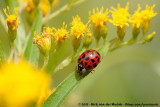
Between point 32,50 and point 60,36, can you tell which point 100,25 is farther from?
point 32,50

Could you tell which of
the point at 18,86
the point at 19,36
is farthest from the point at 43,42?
the point at 18,86

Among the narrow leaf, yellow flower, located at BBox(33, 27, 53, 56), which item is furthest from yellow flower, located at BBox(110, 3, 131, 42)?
the narrow leaf

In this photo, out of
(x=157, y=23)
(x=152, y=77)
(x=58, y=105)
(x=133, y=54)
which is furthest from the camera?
(x=157, y=23)

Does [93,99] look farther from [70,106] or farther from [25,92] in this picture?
[25,92]

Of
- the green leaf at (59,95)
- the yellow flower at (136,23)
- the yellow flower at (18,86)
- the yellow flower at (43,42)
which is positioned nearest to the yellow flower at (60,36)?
the yellow flower at (43,42)

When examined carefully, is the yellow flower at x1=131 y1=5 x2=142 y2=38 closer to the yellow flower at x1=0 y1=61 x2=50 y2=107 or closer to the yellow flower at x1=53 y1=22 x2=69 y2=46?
the yellow flower at x1=53 y1=22 x2=69 y2=46

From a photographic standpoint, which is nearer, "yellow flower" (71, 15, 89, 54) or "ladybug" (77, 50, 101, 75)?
"ladybug" (77, 50, 101, 75)

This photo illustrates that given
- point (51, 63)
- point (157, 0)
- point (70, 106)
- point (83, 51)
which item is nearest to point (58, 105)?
point (51, 63)

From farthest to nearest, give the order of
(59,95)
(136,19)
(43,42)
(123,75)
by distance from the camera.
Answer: (123,75) → (136,19) → (43,42) → (59,95)
